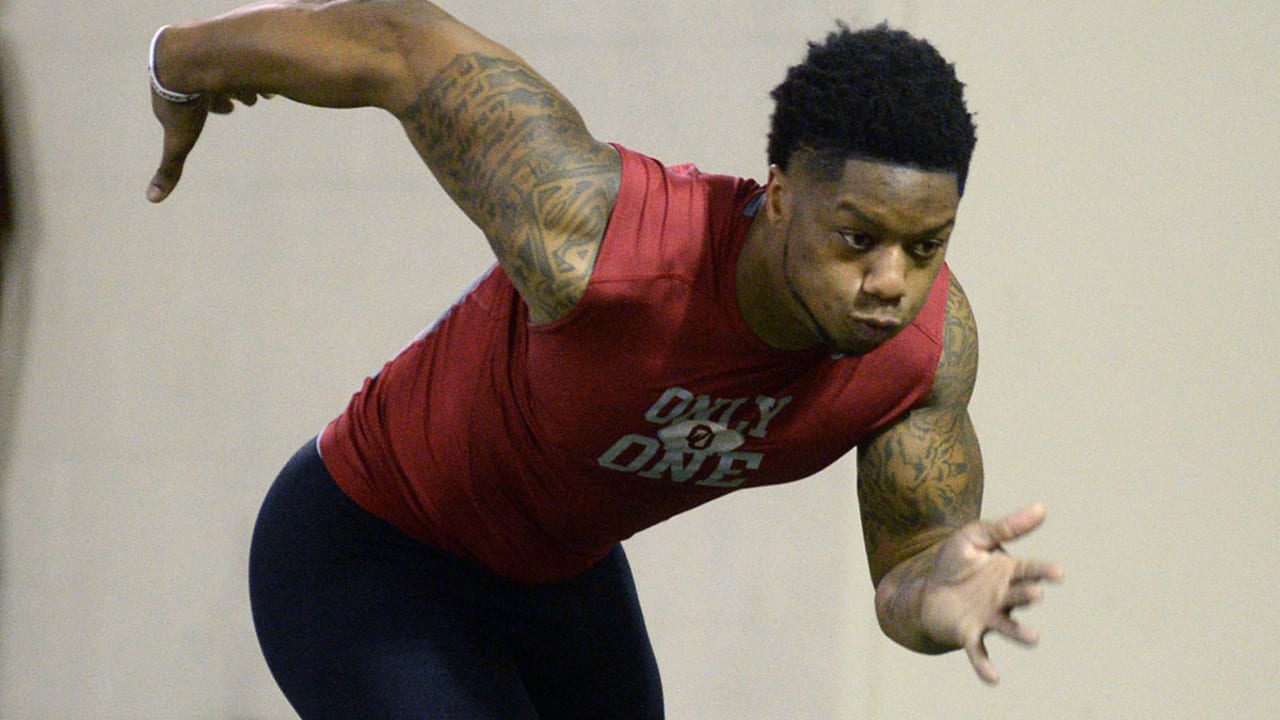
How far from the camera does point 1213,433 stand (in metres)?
2.54

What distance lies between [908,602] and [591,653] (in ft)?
1.38

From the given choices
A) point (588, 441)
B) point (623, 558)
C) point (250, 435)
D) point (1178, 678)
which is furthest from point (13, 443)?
point (1178, 678)

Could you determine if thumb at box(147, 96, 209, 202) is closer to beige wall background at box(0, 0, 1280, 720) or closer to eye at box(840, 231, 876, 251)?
eye at box(840, 231, 876, 251)

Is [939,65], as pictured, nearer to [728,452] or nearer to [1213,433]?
[728,452]

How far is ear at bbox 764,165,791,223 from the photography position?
126cm

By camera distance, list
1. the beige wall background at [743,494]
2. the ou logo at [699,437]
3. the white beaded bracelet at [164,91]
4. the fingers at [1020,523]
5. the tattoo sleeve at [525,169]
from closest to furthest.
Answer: the fingers at [1020,523] < the tattoo sleeve at [525,169] < the ou logo at [699,437] < the white beaded bracelet at [164,91] < the beige wall background at [743,494]

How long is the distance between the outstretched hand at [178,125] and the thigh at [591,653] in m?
0.58

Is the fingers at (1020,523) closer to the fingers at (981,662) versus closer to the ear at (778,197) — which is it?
the fingers at (981,662)

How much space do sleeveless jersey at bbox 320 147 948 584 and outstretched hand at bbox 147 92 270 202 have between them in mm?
305

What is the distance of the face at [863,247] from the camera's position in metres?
1.19

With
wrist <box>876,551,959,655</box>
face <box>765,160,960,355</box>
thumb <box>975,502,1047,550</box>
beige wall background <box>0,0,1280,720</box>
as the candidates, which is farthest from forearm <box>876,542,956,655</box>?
beige wall background <box>0,0,1280,720</box>

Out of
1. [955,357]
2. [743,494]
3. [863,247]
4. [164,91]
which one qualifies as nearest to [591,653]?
[955,357]

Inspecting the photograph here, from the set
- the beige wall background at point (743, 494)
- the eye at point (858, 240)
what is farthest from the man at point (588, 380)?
the beige wall background at point (743, 494)

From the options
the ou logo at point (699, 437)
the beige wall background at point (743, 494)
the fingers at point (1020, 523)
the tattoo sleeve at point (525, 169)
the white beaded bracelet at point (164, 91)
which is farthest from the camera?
the beige wall background at point (743, 494)
